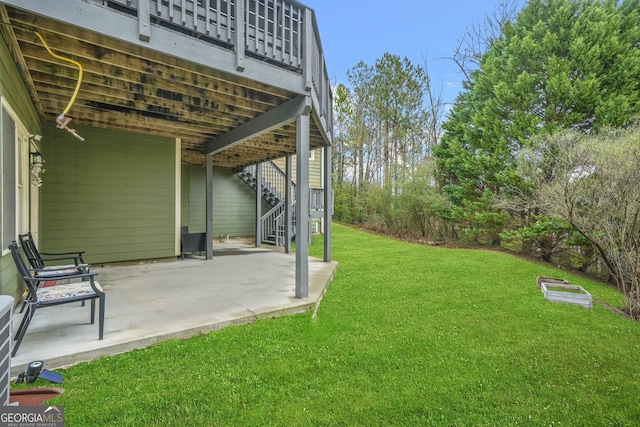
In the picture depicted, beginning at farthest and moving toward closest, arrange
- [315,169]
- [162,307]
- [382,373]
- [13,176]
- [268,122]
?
[315,169], [268,122], [162,307], [13,176], [382,373]

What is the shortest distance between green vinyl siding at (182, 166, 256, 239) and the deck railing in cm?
718

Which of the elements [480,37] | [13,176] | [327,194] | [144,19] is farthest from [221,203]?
[480,37]

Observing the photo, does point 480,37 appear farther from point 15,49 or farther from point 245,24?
point 15,49

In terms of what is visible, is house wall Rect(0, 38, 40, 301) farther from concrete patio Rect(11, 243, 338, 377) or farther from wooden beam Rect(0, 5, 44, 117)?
concrete patio Rect(11, 243, 338, 377)

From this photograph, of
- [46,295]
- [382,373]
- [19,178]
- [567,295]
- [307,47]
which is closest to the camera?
[382,373]

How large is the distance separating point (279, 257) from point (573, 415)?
239 inches

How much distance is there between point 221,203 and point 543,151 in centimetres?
924

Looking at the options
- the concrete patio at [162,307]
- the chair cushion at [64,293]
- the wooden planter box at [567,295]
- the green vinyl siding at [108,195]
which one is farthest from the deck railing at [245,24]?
the wooden planter box at [567,295]

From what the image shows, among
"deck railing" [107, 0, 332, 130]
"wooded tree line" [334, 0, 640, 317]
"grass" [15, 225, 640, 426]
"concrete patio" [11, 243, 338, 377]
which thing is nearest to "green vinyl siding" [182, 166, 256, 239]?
"concrete patio" [11, 243, 338, 377]

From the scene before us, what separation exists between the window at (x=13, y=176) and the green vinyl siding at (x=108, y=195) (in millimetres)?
1435

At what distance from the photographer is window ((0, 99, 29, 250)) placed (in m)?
2.96

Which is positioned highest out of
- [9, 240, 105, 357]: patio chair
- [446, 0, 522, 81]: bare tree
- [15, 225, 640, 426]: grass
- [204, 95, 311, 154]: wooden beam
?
[446, 0, 522, 81]: bare tree

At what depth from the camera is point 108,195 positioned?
605 cm

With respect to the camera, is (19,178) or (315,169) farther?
(315,169)
